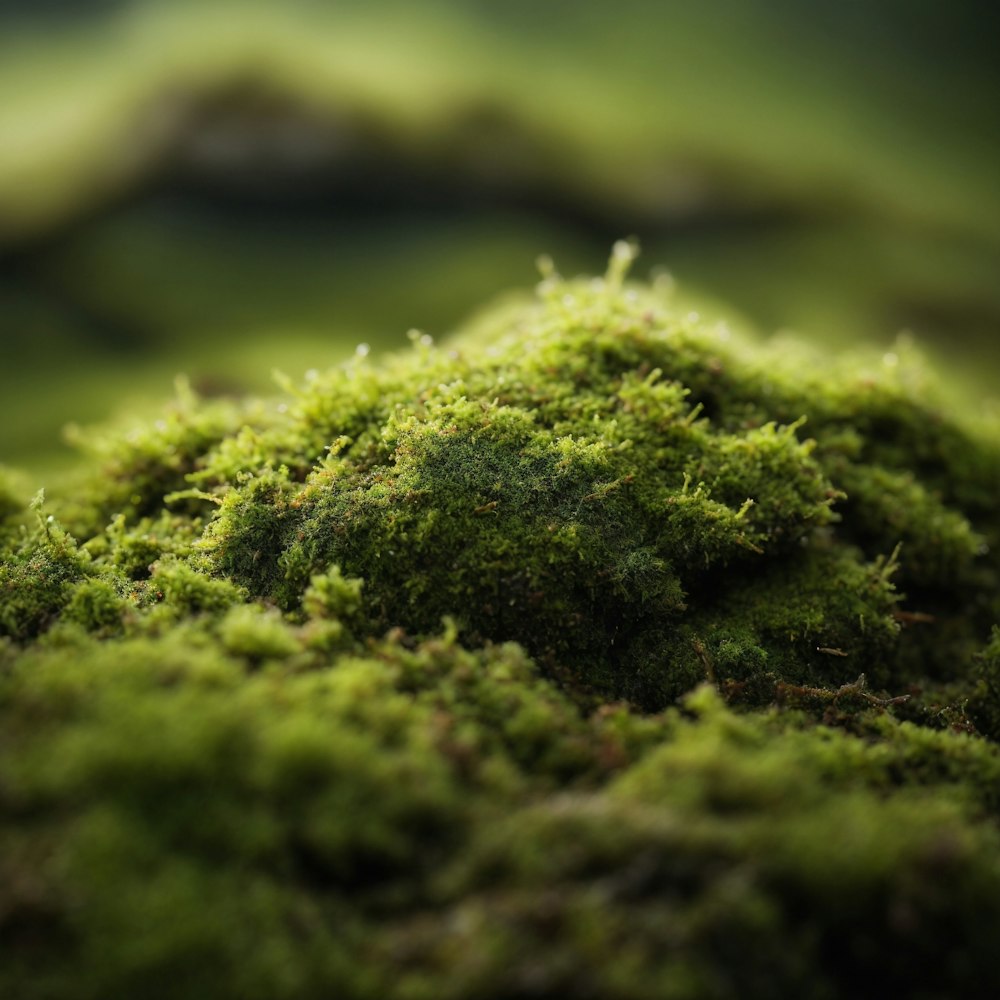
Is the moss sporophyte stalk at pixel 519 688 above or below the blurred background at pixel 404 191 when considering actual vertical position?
below

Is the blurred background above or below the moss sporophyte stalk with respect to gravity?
above

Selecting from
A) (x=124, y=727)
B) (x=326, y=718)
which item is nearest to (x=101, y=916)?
(x=124, y=727)

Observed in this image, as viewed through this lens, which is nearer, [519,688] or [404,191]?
[519,688]

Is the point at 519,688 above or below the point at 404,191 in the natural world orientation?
below

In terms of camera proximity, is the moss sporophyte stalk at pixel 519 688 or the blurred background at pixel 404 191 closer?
the moss sporophyte stalk at pixel 519 688

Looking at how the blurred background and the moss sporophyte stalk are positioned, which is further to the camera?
the blurred background
